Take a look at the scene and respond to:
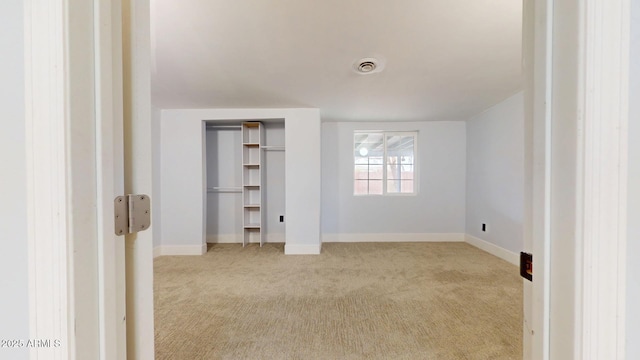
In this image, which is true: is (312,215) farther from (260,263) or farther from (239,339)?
(239,339)

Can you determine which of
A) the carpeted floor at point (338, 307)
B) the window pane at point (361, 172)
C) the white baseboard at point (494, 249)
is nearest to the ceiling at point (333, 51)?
the window pane at point (361, 172)

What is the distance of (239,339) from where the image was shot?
1650 millimetres

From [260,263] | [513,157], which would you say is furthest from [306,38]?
[513,157]

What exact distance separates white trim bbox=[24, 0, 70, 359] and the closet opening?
11.9 feet

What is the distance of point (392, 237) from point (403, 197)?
2.41 feet

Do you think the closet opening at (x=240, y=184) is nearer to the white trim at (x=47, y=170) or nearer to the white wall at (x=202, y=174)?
the white wall at (x=202, y=174)

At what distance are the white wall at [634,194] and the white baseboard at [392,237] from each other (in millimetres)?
3847

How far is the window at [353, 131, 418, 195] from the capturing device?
436 cm

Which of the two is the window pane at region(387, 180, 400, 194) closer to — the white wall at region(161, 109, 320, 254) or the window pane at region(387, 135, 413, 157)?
the window pane at region(387, 135, 413, 157)

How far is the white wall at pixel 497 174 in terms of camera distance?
3.06 meters

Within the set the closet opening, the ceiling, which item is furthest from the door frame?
the closet opening

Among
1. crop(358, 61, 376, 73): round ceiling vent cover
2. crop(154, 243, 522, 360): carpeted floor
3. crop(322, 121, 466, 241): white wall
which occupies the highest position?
crop(358, 61, 376, 73): round ceiling vent cover

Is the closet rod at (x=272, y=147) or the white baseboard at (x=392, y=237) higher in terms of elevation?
the closet rod at (x=272, y=147)

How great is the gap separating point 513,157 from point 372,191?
2.06 m
